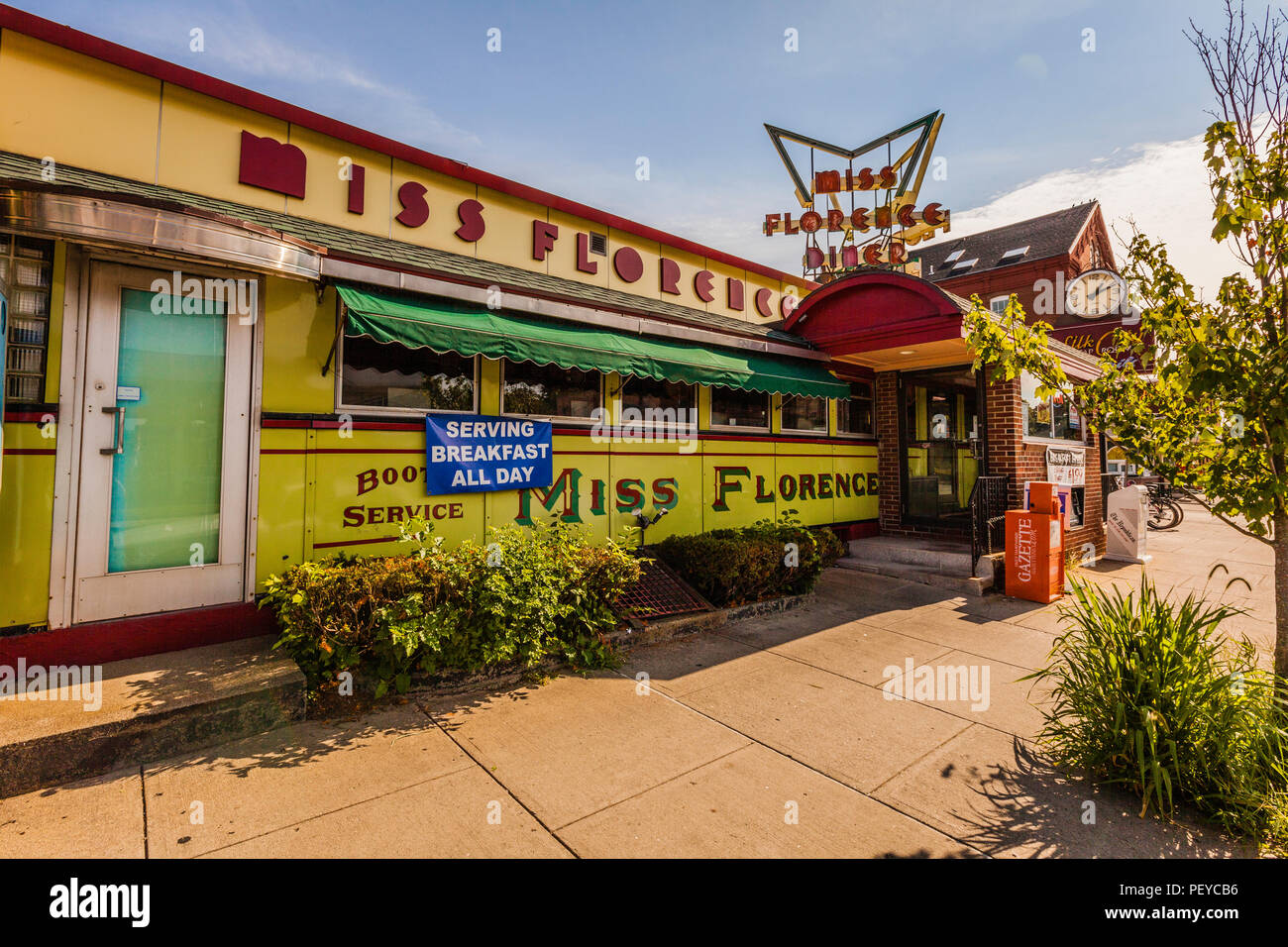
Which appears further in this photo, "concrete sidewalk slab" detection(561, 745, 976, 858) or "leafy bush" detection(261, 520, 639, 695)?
"leafy bush" detection(261, 520, 639, 695)

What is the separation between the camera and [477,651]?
452 cm

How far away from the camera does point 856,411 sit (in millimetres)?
10656

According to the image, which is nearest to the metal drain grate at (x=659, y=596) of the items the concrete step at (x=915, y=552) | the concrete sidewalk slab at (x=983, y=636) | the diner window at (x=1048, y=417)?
the concrete sidewalk slab at (x=983, y=636)

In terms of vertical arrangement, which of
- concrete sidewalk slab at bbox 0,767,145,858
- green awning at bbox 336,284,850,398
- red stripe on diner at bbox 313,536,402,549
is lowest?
concrete sidewalk slab at bbox 0,767,145,858

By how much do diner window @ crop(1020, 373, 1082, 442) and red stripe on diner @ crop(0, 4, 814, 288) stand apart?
5.82 metres

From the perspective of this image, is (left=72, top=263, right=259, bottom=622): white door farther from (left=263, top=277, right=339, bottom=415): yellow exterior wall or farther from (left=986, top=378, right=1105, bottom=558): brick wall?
(left=986, top=378, right=1105, bottom=558): brick wall

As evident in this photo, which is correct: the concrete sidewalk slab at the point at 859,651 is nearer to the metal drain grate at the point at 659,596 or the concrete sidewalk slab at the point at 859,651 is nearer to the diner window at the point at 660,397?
the metal drain grate at the point at 659,596

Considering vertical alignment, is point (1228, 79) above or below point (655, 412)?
above

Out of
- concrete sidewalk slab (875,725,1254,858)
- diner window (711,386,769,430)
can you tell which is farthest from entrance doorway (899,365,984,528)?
concrete sidewalk slab (875,725,1254,858)

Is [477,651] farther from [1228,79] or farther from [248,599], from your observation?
[1228,79]

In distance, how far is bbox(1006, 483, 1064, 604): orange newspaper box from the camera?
7.38 metres

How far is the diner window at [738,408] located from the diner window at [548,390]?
2015 mm
